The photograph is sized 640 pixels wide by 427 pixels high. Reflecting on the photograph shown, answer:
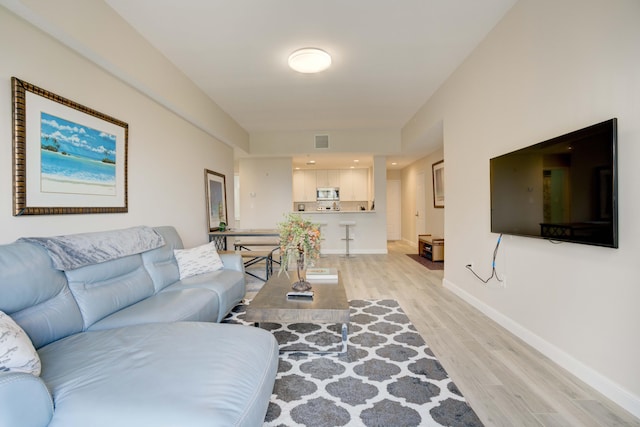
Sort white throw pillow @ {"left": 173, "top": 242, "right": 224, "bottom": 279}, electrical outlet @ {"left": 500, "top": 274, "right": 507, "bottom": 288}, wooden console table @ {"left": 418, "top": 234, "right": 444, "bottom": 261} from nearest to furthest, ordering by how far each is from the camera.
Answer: electrical outlet @ {"left": 500, "top": 274, "right": 507, "bottom": 288} < white throw pillow @ {"left": 173, "top": 242, "right": 224, "bottom": 279} < wooden console table @ {"left": 418, "top": 234, "right": 444, "bottom": 261}

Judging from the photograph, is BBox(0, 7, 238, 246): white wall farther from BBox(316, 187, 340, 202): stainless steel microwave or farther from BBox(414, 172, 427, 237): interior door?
BBox(414, 172, 427, 237): interior door

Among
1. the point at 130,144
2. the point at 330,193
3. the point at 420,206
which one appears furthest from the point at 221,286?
the point at 330,193

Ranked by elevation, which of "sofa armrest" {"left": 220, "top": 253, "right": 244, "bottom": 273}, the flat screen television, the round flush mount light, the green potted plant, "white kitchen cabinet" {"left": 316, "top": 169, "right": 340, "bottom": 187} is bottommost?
"sofa armrest" {"left": 220, "top": 253, "right": 244, "bottom": 273}

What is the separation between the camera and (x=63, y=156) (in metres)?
2.11

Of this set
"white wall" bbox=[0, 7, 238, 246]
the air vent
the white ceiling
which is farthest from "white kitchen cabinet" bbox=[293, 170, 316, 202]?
the white ceiling

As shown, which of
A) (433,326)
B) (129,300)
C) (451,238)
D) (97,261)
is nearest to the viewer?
(97,261)

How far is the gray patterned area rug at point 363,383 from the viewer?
151cm

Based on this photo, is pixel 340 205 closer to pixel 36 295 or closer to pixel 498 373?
pixel 498 373

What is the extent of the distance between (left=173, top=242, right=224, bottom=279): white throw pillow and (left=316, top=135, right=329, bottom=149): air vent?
147 inches

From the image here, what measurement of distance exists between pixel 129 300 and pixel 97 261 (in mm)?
362

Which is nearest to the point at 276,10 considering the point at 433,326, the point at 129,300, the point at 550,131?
the point at 550,131

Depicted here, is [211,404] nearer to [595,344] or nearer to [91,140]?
[595,344]

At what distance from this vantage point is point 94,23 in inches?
86.4

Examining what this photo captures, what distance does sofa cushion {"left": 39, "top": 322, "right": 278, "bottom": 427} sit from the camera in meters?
0.98
